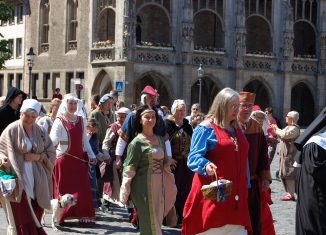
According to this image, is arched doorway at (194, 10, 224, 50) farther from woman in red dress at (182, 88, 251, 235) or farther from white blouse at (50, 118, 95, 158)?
woman in red dress at (182, 88, 251, 235)

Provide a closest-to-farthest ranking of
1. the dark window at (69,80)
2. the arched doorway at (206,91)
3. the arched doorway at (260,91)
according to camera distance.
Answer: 1. the dark window at (69,80)
2. the arched doorway at (206,91)
3. the arched doorway at (260,91)

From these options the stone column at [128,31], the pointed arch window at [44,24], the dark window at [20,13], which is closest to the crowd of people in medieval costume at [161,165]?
the stone column at [128,31]

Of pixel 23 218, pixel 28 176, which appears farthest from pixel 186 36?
pixel 23 218

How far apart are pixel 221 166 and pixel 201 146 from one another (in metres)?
0.27

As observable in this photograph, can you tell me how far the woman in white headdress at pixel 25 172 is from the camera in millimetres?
8781

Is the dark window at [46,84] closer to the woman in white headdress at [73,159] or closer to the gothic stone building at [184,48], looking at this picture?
the gothic stone building at [184,48]

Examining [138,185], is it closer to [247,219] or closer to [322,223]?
[247,219]

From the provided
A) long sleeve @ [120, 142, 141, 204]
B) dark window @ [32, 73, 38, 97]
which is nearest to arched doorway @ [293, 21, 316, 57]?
dark window @ [32, 73, 38, 97]

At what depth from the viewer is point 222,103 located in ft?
24.5

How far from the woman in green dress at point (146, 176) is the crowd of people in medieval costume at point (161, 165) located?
1cm

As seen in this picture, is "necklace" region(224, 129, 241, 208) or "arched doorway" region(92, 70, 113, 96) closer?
"necklace" region(224, 129, 241, 208)

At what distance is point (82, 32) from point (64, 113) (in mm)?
34297

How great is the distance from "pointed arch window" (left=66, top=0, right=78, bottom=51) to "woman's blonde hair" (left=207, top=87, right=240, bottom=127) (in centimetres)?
3973

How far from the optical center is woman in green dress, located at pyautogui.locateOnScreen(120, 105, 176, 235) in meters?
9.13
